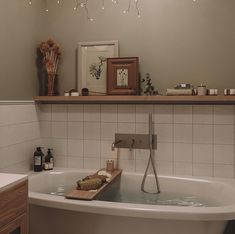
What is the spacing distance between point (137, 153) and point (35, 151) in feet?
3.23

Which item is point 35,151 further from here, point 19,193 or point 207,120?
point 207,120

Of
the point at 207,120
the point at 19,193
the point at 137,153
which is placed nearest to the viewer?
the point at 19,193

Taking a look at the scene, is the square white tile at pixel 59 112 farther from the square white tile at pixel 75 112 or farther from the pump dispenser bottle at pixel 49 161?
the pump dispenser bottle at pixel 49 161

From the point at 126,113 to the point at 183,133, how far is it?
555mm

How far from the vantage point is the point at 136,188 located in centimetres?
278

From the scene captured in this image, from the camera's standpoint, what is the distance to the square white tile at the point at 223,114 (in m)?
2.62

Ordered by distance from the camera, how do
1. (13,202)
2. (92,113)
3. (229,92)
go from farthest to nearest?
(92,113)
(229,92)
(13,202)

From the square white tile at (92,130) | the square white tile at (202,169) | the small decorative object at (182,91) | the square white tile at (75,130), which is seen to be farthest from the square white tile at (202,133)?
the square white tile at (75,130)

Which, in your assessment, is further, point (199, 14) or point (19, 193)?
point (199, 14)

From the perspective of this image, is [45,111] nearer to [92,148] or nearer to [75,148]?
[75,148]

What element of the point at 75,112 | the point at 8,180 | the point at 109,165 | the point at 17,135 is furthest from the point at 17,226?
the point at 75,112

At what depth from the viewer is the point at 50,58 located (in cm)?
294

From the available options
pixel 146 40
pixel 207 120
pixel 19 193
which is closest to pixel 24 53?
pixel 146 40

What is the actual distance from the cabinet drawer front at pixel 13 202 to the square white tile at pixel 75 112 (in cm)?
132
